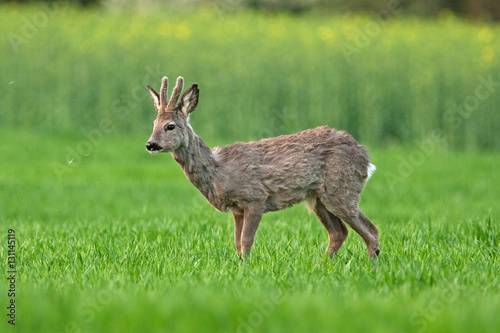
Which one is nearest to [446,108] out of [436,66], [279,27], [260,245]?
[436,66]

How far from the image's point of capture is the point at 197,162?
7.28m

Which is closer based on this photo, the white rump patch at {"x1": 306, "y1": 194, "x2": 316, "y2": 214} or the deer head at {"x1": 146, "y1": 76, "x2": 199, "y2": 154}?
the deer head at {"x1": 146, "y1": 76, "x2": 199, "y2": 154}

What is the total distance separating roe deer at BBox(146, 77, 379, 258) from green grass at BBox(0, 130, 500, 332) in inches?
16.7

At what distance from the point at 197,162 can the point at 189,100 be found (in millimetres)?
563

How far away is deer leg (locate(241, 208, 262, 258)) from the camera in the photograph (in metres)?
7.25

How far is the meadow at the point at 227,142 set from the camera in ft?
17.7

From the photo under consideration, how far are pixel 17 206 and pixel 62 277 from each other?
6.29 metres

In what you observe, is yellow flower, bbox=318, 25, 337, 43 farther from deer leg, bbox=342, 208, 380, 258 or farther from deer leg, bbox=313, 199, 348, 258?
deer leg, bbox=342, 208, 380, 258

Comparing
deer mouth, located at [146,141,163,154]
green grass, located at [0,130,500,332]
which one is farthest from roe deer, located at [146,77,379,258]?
green grass, located at [0,130,500,332]

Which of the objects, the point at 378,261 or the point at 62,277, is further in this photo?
the point at 378,261

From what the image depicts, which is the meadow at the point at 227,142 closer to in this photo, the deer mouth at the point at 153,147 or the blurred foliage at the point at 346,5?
the deer mouth at the point at 153,147

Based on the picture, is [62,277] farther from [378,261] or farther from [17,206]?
[17,206]

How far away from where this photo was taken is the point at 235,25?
72.9ft

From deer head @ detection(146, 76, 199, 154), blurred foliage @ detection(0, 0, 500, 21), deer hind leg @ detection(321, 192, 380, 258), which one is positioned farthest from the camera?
blurred foliage @ detection(0, 0, 500, 21)
